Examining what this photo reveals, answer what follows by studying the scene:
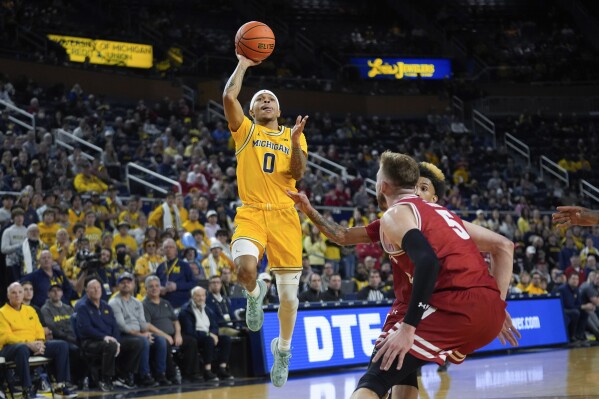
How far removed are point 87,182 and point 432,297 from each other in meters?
13.8

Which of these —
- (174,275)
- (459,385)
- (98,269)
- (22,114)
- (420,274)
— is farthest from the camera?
(22,114)

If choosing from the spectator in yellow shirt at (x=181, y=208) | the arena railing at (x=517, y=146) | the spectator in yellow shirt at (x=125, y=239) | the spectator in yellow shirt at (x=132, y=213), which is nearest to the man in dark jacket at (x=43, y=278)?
the spectator in yellow shirt at (x=125, y=239)

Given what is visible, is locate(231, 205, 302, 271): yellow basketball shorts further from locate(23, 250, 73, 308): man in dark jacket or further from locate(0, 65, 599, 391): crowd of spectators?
locate(23, 250, 73, 308): man in dark jacket

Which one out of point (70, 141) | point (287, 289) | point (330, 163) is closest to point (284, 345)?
point (287, 289)

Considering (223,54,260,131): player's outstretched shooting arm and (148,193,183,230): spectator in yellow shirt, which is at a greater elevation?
(223,54,260,131): player's outstretched shooting arm

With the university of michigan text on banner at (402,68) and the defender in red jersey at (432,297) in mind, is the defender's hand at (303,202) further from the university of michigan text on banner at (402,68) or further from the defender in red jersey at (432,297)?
the university of michigan text on banner at (402,68)

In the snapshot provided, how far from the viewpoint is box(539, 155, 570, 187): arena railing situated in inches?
1203

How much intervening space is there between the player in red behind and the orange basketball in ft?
7.20

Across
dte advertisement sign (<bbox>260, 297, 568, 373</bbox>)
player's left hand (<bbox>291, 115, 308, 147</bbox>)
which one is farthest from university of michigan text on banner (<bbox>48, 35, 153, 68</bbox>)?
player's left hand (<bbox>291, 115, 308, 147</bbox>)

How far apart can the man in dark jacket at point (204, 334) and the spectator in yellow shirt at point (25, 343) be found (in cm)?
216

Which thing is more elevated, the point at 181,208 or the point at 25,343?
the point at 181,208

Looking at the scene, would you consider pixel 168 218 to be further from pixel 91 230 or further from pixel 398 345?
pixel 398 345

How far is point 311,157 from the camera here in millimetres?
25953

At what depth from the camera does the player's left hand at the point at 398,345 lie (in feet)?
15.4
